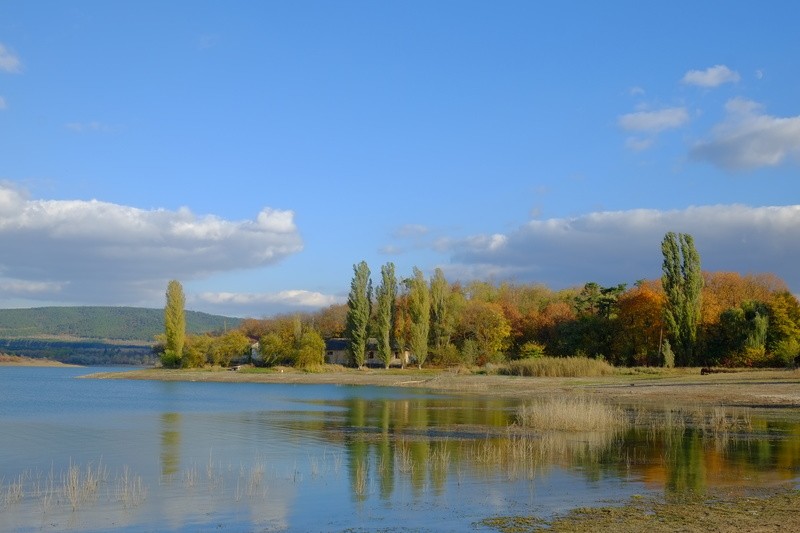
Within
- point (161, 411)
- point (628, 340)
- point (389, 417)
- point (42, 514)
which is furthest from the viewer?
point (628, 340)

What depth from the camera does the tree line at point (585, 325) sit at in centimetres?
→ 6756

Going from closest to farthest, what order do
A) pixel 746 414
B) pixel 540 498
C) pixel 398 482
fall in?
pixel 540 498 → pixel 398 482 → pixel 746 414

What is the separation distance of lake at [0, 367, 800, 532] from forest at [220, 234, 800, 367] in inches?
1244

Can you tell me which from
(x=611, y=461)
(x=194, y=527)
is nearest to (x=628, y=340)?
(x=611, y=461)

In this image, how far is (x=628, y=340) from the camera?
3012 inches

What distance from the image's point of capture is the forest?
2653 inches

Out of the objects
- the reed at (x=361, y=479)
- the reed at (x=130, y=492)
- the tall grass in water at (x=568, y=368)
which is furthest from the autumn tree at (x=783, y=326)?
the reed at (x=130, y=492)

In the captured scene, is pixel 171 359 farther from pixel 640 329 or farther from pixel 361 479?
pixel 361 479

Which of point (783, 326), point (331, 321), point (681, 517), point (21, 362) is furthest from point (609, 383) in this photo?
point (21, 362)

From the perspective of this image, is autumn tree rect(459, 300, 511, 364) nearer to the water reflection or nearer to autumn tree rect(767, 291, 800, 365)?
autumn tree rect(767, 291, 800, 365)

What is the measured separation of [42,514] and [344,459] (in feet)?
31.1

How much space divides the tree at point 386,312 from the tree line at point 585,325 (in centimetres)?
13

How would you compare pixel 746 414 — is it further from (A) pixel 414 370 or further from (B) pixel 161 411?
(A) pixel 414 370

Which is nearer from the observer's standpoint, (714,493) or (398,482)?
(714,493)
